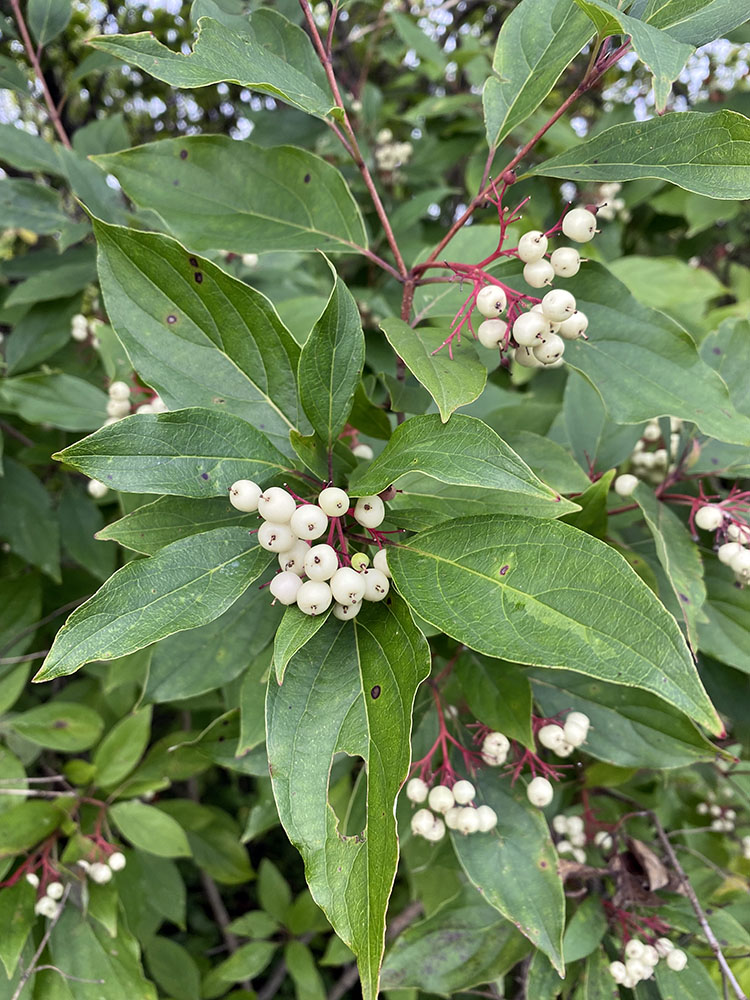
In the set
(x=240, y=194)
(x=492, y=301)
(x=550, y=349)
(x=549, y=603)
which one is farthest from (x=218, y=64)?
(x=549, y=603)

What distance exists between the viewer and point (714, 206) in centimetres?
229

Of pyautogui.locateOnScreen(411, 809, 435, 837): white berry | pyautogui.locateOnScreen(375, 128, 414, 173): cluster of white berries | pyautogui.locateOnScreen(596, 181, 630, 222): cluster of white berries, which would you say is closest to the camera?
pyautogui.locateOnScreen(411, 809, 435, 837): white berry

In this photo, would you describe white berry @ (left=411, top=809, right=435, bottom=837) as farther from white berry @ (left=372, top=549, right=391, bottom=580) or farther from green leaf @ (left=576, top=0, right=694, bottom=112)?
green leaf @ (left=576, top=0, right=694, bottom=112)

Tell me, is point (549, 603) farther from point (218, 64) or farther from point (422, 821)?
point (218, 64)

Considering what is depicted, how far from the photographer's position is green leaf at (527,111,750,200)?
2.65ft

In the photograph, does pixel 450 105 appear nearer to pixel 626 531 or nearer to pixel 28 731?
pixel 626 531

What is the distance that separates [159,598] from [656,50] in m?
0.83

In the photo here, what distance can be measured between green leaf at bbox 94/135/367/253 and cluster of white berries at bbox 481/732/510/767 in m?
0.94

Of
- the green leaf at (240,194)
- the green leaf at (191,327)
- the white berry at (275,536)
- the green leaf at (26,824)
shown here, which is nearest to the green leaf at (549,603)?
the white berry at (275,536)

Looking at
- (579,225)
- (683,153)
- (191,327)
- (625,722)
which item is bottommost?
(625,722)

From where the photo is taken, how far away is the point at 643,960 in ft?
4.05

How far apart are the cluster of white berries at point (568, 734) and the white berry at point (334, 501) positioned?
0.66 m

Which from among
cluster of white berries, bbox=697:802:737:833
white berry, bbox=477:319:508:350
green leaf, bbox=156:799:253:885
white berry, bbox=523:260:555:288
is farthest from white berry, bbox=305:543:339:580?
cluster of white berries, bbox=697:802:737:833

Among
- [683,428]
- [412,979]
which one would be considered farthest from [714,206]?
[412,979]
